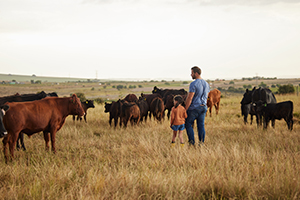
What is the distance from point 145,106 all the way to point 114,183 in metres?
8.31

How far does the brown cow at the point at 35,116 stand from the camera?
5812 millimetres

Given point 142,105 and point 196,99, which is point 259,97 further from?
point 142,105

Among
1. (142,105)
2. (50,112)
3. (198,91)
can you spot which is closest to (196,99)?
(198,91)

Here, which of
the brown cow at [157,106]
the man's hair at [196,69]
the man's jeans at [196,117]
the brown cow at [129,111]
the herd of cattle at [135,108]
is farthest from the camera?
the brown cow at [157,106]

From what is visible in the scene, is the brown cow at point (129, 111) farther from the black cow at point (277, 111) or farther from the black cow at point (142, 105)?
the black cow at point (277, 111)

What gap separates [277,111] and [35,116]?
29.1ft

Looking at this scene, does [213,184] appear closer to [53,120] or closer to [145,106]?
[53,120]

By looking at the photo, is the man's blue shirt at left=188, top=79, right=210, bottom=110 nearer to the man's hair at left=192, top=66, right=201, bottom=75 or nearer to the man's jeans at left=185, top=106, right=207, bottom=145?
the man's jeans at left=185, top=106, right=207, bottom=145

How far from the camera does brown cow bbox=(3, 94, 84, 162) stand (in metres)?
5.81

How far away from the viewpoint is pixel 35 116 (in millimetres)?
6219

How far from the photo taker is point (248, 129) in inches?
405

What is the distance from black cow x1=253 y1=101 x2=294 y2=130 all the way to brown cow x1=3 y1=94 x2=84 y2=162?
735cm

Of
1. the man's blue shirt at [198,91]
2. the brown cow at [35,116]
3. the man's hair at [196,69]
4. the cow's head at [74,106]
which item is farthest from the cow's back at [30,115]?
the man's hair at [196,69]

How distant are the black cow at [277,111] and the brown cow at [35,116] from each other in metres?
7.35
